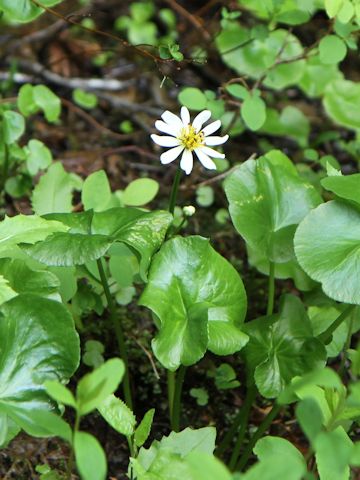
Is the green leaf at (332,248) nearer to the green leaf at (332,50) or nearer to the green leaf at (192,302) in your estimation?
the green leaf at (192,302)

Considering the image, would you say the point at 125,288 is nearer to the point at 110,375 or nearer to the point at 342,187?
the point at 342,187

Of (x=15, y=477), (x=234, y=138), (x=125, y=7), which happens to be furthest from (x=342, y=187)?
(x=125, y=7)

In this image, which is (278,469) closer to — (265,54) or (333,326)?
(333,326)

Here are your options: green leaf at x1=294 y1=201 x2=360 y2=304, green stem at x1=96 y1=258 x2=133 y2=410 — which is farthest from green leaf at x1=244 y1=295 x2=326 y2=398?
green stem at x1=96 y1=258 x2=133 y2=410

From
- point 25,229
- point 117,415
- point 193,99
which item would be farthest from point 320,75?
point 117,415

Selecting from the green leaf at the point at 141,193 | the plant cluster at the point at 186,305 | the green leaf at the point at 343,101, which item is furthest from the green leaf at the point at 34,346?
the green leaf at the point at 343,101
